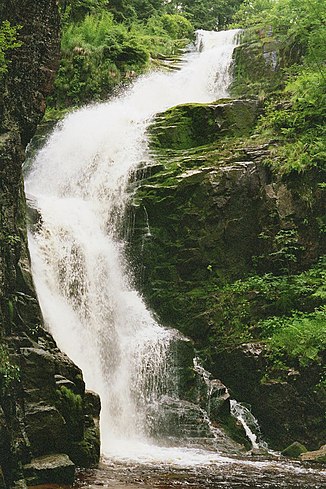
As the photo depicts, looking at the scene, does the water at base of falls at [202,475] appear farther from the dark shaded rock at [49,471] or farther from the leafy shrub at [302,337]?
the leafy shrub at [302,337]

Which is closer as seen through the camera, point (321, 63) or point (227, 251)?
Answer: point (227, 251)

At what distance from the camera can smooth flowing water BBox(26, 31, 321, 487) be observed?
992 centimetres

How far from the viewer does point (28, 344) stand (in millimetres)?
8625

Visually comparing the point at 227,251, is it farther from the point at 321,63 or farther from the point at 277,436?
the point at 321,63

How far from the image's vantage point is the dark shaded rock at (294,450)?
10797 mm

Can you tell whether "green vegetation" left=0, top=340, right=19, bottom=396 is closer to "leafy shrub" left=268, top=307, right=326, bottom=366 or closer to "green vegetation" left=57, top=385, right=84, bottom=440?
"green vegetation" left=57, top=385, right=84, bottom=440

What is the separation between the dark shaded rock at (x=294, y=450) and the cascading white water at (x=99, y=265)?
2.72 meters

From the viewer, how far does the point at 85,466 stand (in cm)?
832

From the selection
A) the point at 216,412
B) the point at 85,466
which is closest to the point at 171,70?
the point at 216,412

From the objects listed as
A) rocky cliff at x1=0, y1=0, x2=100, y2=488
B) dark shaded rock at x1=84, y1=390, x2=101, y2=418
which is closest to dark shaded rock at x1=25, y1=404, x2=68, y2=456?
rocky cliff at x1=0, y1=0, x2=100, y2=488

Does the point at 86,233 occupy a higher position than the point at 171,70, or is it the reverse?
the point at 171,70

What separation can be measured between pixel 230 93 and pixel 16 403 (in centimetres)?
1744

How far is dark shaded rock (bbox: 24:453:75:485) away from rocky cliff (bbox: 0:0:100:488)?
0.01 meters

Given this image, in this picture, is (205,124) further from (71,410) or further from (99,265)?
(71,410)
